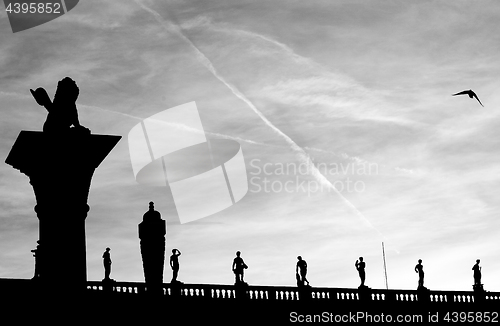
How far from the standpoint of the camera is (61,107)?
19672 mm

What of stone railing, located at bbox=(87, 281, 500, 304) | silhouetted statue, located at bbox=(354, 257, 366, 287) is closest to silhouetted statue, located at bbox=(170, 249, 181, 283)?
stone railing, located at bbox=(87, 281, 500, 304)

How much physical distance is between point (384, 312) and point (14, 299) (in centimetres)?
1759

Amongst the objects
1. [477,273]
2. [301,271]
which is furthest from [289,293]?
[477,273]

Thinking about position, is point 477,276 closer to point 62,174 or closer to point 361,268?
point 361,268

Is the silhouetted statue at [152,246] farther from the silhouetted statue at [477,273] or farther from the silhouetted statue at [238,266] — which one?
the silhouetted statue at [477,273]

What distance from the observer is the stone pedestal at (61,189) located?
63.6ft

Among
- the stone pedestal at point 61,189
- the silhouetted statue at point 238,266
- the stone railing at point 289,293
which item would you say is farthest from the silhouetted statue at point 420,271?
the stone pedestal at point 61,189

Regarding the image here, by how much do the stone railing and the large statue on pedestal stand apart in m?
9.57

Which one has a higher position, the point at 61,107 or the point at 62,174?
the point at 61,107

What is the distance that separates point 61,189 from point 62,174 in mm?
350

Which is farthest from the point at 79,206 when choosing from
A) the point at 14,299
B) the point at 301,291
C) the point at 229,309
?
the point at 301,291

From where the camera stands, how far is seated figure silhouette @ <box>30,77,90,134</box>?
1962cm

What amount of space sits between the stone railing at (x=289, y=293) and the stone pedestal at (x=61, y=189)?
9.55 meters

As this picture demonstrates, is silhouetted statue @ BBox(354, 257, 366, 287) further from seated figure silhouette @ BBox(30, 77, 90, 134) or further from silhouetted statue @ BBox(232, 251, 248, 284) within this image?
seated figure silhouette @ BBox(30, 77, 90, 134)
